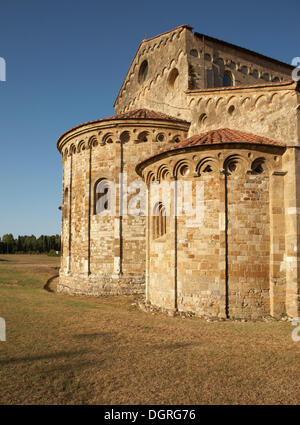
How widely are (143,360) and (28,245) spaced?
72.0 meters

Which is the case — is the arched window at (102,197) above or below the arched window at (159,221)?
above

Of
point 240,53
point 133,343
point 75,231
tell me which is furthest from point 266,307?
point 240,53

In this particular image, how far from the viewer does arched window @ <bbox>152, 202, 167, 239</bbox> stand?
11.5m

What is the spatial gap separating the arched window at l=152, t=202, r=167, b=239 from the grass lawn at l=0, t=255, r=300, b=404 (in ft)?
10.1

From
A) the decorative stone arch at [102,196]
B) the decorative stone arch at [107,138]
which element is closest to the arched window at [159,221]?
the decorative stone arch at [102,196]

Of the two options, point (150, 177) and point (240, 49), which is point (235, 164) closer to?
point (150, 177)

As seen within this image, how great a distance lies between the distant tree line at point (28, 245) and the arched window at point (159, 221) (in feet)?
208

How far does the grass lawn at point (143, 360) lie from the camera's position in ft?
14.9

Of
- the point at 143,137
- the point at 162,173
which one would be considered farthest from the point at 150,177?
the point at 143,137

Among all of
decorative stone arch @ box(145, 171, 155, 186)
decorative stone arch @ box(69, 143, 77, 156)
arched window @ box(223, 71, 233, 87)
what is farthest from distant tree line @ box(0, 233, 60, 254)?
decorative stone arch @ box(145, 171, 155, 186)

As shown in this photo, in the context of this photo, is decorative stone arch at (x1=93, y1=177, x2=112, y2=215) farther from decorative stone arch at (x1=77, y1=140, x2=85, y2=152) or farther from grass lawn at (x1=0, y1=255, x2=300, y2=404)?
grass lawn at (x1=0, y1=255, x2=300, y2=404)

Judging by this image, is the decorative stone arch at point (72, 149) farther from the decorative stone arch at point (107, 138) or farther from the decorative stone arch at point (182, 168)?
the decorative stone arch at point (182, 168)

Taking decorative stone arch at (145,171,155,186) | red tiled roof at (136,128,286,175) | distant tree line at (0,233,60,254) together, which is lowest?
distant tree line at (0,233,60,254)

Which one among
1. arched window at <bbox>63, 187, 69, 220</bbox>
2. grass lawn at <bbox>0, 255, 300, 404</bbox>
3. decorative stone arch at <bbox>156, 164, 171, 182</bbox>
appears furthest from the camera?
arched window at <bbox>63, 187, 69, 220</bbox>
